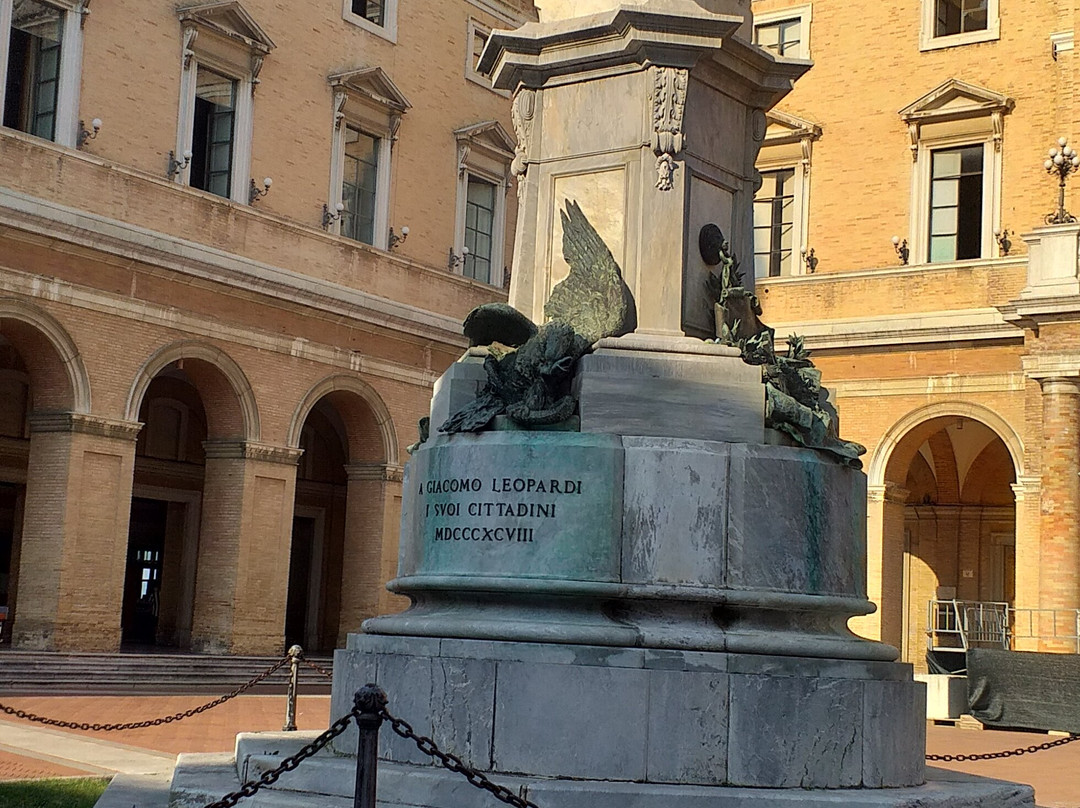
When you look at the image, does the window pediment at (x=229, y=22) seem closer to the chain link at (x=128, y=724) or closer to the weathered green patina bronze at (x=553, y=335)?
the chain link at (x=128, y=724)

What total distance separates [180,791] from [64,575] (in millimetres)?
15772

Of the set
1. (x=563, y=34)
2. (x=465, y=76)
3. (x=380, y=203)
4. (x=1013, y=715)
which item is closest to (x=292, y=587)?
(x=380, y=203)

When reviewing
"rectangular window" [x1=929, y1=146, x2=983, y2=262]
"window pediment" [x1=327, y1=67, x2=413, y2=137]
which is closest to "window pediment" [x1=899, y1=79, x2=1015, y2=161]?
"rectangular window" [x1=929, y1=146, x2=983, y2=262]

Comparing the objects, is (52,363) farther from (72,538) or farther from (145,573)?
(145,573)

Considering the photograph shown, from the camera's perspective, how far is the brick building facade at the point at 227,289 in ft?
75.8

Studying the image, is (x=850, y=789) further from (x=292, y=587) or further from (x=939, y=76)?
(x=292, y=587)

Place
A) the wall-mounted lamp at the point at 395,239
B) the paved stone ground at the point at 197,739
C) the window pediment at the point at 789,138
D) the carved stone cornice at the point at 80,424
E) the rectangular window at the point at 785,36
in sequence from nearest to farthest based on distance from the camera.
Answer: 1. the paved stone ground at the point at 197,739
2. the carved stone cornice at the point at 80,424
3. the wall-mounted lamp at the point at 395,239
4. the window pediment at the point at 789,138
5. the rectangular window at the point at 785,36

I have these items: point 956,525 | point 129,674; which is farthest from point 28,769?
point 956,525

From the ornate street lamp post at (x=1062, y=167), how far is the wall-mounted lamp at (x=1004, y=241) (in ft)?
4.08

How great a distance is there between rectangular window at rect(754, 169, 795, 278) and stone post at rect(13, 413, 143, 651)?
12309 millimetres

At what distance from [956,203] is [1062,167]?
2.68m

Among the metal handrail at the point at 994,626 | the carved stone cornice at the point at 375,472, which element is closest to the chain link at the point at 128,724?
the metal handrail at the point at 994,626

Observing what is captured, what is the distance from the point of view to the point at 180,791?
786 centimetres

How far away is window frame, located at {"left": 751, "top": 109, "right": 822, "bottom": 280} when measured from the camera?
29.5 meters
